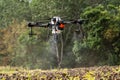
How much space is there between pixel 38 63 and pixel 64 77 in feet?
89.6

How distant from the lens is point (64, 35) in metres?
34.7

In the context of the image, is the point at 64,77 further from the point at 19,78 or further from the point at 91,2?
the point at 91,2

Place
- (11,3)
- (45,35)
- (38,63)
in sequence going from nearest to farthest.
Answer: (38,63) → (45,35) → (11,3)

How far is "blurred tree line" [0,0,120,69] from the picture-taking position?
2661cm

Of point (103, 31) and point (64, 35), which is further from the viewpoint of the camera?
point (64, 35)

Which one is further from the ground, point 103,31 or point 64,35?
point 103,31

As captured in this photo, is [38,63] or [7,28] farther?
[7,28]

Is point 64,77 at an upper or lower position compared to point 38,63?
upper

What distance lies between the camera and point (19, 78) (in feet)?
17.3

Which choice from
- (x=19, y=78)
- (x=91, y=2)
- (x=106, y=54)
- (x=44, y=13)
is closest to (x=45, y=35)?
(x=44, y=13)

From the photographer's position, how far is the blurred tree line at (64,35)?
26.6 m

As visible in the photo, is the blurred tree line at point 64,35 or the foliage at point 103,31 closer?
the foliage at point 103,31

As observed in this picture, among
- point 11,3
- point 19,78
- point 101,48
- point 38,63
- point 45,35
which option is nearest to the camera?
point 19,78

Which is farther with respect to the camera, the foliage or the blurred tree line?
the blurred tree line
